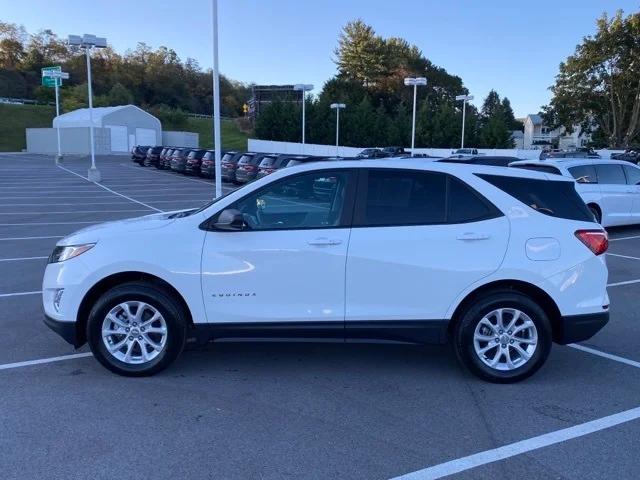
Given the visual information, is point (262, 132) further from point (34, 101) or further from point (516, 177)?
point (516, 177)

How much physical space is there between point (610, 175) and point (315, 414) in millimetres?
11422

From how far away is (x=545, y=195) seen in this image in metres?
4.90

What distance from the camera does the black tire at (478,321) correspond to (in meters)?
4.70

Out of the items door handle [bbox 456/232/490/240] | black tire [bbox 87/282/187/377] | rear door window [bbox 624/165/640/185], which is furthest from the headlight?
rear door window [bbox 624/165/640/185]

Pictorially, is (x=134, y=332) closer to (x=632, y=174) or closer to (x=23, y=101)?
(x=632, y=174)

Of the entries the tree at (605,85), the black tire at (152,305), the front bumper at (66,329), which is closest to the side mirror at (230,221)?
the black tire at (152,305)

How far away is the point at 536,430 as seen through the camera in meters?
4.00

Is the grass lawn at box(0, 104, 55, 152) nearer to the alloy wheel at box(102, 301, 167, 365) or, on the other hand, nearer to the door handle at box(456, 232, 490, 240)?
the alloy wheel at box(102, 301, 167, 365)

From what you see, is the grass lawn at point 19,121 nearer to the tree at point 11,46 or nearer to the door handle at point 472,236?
the tree at point 11,46

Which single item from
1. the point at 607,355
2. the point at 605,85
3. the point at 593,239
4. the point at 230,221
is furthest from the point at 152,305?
the point at 605,85

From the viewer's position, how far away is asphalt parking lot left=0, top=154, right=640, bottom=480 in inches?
138

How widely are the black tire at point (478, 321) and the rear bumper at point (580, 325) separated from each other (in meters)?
0.13

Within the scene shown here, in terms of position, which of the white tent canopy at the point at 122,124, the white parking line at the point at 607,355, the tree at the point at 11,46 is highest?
the tree at the point at 11,46

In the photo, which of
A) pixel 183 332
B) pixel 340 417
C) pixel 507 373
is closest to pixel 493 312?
pixel 507 373
